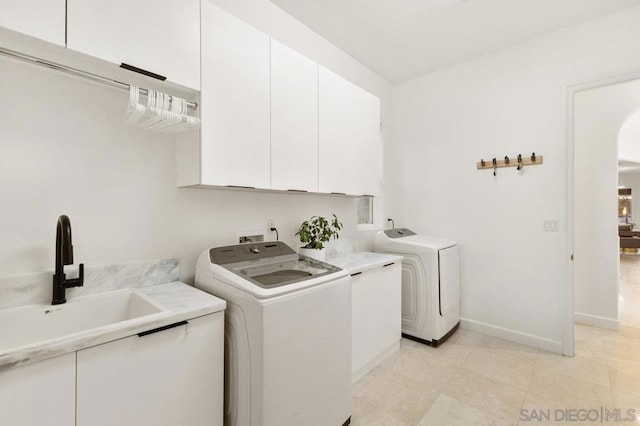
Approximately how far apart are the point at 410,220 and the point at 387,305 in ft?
4.56

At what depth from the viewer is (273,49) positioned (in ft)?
6.16

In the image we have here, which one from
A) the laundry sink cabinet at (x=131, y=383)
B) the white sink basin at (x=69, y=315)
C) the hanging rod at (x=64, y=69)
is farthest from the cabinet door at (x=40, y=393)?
the hanging rod at (x=64, y=69)

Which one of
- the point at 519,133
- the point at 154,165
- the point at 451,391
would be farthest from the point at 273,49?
the point at 451,391

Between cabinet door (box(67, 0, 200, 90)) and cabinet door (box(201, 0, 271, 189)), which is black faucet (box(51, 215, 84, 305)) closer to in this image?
cabinet door (box(201, 0, 271, 189))

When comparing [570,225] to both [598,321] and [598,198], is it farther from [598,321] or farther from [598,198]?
[598,321]

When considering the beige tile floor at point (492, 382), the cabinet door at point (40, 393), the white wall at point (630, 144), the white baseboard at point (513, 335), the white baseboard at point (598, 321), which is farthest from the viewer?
the white wall at point (630, 144)

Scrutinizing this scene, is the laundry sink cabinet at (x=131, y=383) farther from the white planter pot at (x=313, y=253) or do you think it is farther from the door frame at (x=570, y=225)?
the door frame at (x=570, y=225)

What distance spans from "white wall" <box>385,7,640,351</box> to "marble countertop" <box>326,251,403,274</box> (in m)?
1.05

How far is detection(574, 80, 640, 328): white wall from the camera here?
3082 mm

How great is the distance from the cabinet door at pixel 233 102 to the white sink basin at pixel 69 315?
2.33 feet

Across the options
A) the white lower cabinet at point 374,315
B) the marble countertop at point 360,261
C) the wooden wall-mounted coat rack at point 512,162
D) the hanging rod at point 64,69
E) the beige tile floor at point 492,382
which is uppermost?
the hanging rod at point 64,69

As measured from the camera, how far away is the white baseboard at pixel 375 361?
7.24 ft

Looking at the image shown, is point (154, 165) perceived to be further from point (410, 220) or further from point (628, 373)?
point (628, 373)

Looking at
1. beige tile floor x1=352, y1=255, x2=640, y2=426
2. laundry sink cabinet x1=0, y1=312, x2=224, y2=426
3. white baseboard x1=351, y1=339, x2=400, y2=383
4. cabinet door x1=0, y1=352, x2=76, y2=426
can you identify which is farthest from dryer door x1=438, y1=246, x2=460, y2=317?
cabinet door x1=0, y1=352, x2=76, y2=426
